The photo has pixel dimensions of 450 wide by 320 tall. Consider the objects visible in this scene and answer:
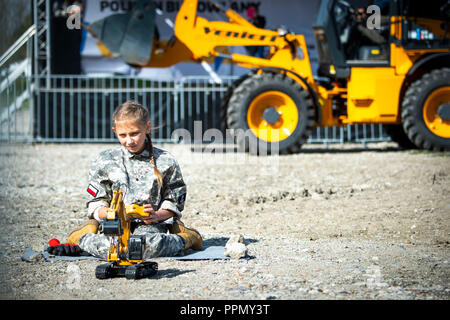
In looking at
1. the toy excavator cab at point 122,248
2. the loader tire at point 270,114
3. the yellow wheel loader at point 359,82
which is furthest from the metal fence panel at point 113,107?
the toy excavator cab at point 122,248

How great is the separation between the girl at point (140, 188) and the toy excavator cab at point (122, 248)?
15.3 inches

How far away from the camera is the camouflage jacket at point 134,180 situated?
4.46m

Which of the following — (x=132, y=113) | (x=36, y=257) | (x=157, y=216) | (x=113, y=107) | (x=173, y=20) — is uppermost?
(x=173, y=20)

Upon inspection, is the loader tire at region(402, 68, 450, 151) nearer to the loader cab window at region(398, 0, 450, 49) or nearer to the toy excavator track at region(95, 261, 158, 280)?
the loader cab window at region(398, 0, 450, 49)

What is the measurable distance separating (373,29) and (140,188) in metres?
7.66

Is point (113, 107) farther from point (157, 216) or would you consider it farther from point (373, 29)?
point (157, 216)

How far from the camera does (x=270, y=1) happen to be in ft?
50.2

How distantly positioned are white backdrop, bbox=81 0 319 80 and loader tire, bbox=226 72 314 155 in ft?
12.9

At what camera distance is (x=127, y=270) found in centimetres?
376

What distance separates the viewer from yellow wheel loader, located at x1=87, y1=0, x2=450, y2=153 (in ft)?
36.0

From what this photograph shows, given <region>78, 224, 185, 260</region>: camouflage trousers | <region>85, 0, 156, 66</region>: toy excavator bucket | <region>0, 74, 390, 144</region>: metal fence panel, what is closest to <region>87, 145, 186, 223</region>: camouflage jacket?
<region>78, 224, 185, 260</region>: camouflage trousers

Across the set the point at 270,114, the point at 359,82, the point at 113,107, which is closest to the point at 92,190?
the point at 270,114

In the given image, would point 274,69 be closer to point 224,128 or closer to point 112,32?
point 224,128

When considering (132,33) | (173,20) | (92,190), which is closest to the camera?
(92,190)
